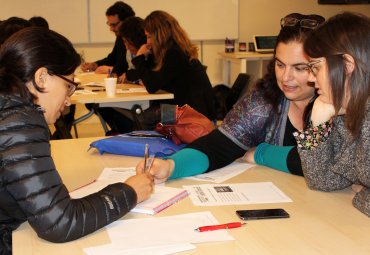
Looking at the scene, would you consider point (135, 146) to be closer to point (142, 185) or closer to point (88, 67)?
point (142, 185)

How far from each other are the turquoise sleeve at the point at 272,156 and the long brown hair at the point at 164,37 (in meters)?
2.03

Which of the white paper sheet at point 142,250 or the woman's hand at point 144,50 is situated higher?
Result: the woman's hand at point 144,50

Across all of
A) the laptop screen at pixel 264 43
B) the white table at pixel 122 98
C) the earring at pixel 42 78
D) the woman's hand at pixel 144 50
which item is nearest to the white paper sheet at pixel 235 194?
the earring at pixel 42 78

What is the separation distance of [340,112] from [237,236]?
0.50 metres

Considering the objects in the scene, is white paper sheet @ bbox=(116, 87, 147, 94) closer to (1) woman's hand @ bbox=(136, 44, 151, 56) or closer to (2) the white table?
(2) the white table

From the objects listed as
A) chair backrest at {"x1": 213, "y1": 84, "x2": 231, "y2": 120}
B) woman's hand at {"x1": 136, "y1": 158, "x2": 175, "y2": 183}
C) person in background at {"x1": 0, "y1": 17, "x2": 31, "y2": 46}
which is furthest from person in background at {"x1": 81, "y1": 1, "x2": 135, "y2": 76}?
woman's hand at {"x1": 136, "y1": 158, "x2": 175, "y2": 183}

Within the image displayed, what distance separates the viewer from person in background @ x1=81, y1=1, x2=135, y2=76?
16.8ft

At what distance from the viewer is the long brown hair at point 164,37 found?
Result: 3828 millimetres

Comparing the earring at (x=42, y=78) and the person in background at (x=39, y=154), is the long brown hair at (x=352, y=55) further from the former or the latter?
the earring at (x=42, y=78)

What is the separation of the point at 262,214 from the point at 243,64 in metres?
4.65

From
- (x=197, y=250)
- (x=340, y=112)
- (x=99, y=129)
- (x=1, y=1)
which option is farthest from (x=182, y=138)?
(x=1, y=1)

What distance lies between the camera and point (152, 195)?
1.55 metres

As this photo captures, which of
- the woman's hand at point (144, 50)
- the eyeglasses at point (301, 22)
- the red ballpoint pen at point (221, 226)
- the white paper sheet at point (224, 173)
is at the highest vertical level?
the eyeglasses at point (301, 22)

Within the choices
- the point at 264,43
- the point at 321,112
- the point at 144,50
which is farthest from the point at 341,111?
the point at 264,43
